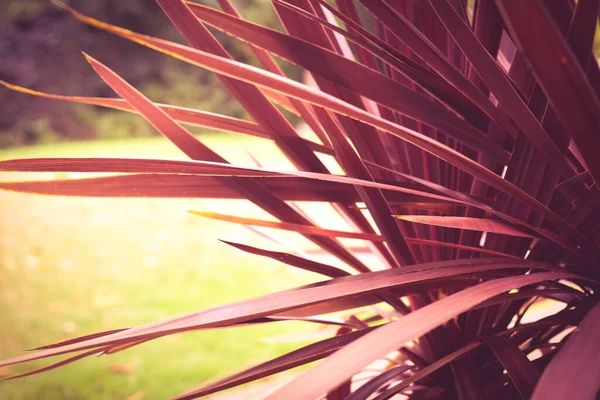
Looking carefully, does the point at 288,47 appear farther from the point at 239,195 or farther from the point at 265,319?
the point at 265,319

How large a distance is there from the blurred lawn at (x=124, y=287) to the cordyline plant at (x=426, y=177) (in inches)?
47.5

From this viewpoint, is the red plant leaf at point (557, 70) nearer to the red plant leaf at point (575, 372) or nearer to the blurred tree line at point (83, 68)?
the red plant leaf at point (575, 372)

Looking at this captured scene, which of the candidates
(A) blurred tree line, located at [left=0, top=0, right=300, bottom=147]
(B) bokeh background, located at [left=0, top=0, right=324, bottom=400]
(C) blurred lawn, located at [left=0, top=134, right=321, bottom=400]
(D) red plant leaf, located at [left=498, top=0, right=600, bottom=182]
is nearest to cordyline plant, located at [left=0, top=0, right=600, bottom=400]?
(D) red plant leaf, located at [left=498, top=0, right=600, bottom=182]

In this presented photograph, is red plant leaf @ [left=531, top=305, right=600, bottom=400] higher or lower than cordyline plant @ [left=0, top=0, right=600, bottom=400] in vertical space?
lower

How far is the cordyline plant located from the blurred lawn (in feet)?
3.96

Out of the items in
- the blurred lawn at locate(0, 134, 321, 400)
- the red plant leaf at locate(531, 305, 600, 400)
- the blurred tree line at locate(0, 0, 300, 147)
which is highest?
the blurred tree line at locate(0, 0, 300, 147)

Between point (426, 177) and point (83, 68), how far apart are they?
33.7 feet

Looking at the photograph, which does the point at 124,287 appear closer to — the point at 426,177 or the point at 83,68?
the point at 426,177

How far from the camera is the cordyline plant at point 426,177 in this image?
384 millimetres

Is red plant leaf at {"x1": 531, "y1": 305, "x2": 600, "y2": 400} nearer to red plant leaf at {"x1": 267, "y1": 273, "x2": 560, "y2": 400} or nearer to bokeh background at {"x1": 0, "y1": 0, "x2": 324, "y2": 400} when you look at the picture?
Answer: red plant leaf at {"x1": 267, "y1": 273, "x2": 560, "y2": 400}

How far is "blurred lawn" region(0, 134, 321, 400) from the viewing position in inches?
80.3

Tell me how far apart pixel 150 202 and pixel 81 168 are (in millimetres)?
4627

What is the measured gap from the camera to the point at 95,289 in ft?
9.70

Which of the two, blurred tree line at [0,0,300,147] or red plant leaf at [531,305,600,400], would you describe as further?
blurred tree line at [0,0,300,147]
